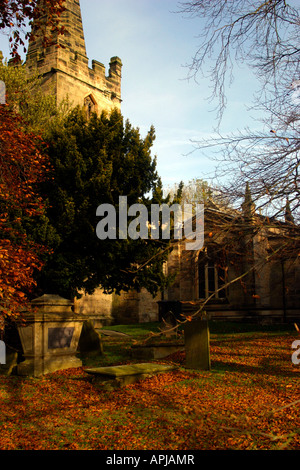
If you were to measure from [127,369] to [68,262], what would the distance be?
19.5 feet

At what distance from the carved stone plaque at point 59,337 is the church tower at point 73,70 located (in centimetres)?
1772

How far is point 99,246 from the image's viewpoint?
1366 cm

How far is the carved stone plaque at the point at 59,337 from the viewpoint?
9.82 m

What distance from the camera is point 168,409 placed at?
627cm

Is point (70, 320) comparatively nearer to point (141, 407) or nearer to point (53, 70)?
point (141, 407)

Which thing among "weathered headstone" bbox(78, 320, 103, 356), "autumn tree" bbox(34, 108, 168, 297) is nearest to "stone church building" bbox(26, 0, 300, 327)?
"autumn tree" bbox(34, 108, 168, 297)

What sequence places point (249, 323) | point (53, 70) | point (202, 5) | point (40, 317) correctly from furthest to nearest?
point (53, 70), point (249, 323), point (40, 317), point (202, 5)

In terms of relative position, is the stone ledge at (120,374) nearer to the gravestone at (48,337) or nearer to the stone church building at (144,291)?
the gravestone at (48,337)

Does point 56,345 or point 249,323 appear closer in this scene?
point 56,345

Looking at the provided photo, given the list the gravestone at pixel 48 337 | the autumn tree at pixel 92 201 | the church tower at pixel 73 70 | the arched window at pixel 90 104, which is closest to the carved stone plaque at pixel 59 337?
the gravestone at pixel 48 337

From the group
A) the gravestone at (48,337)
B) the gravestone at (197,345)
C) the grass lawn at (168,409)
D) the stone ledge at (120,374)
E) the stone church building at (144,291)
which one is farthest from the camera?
the stone church building at (144,291)

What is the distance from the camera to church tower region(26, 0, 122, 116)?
82.5ft

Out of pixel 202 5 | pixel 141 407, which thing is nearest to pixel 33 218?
pixel 141 407

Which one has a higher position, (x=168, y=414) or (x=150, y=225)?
(x=150, y=225)
